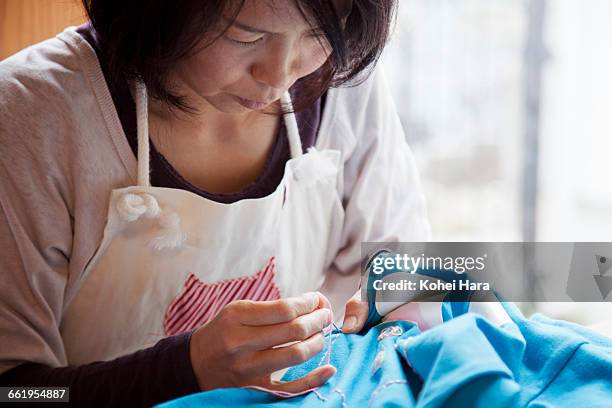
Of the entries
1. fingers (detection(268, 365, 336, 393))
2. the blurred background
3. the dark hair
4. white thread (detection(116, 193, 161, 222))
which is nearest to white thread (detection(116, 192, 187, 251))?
white thread (detection(116, 193, 161, 222))

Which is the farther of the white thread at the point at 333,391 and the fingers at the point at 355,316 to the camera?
the fingers at the point at 355,316

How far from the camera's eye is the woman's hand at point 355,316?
759 mm

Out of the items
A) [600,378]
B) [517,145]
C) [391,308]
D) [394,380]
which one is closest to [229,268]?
[391,308]

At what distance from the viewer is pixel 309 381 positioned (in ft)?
2.07

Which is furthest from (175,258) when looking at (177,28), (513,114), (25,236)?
(513,114)

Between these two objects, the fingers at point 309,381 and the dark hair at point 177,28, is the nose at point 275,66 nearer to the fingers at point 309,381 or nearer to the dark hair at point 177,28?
the dark hair at point 177,28

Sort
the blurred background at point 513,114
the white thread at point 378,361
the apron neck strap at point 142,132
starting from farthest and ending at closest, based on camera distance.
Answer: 1. the blurred background at point 513,114
2. the apron neck strap at point 142,132
3. the white thread at point 378,361

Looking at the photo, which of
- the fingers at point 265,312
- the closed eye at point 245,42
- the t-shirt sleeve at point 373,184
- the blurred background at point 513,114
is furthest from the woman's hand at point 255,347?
the blurred background at point 513,114

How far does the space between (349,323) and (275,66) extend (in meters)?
0.29

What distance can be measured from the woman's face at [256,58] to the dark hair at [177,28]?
0.01 meters

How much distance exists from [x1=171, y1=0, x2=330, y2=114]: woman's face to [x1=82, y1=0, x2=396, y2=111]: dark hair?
0.01 m

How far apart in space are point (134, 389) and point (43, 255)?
6.6 inches

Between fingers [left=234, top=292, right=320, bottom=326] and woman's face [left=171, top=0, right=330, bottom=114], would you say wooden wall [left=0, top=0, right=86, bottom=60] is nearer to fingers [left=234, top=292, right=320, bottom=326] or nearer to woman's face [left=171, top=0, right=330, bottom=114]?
woman's face [left=171, top=0, right=330, bottom=114]

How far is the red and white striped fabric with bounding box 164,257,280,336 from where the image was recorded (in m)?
0.83
